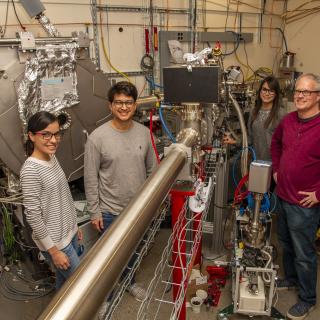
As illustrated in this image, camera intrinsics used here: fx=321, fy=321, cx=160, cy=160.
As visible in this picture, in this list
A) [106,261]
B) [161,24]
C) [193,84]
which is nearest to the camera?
[106,261]

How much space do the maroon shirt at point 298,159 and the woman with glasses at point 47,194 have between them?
1.28 metres

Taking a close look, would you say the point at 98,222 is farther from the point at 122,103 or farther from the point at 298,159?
the point at 298,159

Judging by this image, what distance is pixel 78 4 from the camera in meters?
2.93

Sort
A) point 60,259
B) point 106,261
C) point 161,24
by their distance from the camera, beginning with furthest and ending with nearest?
point 161,24 → point 60,259 → point 106,261

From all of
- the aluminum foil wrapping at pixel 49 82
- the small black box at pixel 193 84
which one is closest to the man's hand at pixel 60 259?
the aluminum foil wrapping at pixel 49 82

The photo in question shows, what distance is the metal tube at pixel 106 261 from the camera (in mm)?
484

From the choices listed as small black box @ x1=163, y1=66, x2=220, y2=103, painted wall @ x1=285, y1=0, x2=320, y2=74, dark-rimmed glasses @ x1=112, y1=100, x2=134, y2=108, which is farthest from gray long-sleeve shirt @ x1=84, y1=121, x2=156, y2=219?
painted wall @ x1=285, y1=0, x2=320, y2=74

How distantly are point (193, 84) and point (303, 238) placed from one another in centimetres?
121

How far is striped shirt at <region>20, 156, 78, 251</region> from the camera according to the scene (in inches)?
58.0

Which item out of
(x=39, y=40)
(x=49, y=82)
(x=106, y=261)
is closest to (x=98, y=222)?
(x=49, y=82)

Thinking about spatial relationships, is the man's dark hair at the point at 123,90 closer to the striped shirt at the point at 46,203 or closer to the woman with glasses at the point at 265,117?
the striped shirt at the point at 46,203

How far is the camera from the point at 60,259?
1.60 metres

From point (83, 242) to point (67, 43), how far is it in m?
1.27

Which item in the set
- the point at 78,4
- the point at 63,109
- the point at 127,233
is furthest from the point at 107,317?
the point at 78,4
